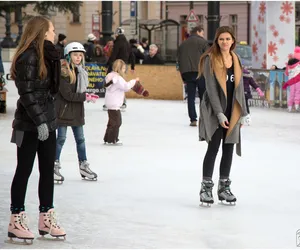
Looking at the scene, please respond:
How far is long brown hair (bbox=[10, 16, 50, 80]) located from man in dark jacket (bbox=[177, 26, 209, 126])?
9.33 meters

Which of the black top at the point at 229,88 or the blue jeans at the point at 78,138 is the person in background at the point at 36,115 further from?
the blue jeans at the point at 78,138

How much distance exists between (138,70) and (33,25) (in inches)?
669

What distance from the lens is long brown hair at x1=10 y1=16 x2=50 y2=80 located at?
6766 mm

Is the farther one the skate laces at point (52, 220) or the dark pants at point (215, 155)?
the dark pants at point (215, 155)

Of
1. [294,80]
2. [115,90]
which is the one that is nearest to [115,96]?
[115,90]

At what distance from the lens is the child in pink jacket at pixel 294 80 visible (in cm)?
1930

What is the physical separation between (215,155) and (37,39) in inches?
88.9

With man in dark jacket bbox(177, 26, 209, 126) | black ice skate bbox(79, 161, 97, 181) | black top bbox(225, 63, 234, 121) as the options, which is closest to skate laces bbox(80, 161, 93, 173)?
black ice skate bbox(79, 161, 97, 181)

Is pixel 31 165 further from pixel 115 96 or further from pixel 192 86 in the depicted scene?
pixel 192 86

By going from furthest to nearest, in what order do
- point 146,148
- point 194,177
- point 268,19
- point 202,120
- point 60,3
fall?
point 60,3 → point 268,19 → point 146,148 → point 194,177 → point 202,120

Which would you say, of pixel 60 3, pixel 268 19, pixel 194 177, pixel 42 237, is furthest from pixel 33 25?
pixel 60 3

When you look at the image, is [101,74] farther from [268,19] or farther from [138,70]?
[268,19]

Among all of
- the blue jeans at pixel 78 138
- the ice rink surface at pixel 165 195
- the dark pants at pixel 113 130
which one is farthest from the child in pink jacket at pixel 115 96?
the blue jeans at pixel 78 138

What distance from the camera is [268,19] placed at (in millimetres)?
21859
